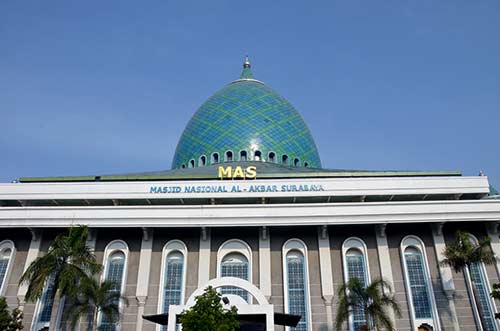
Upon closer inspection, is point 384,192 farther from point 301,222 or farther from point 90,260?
point 90,260

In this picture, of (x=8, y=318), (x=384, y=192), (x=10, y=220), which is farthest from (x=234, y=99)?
(x=8, y=318)

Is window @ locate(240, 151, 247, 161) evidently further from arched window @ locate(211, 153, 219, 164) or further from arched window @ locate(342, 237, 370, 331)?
arched window @ locate(342, 237, 370, 331)

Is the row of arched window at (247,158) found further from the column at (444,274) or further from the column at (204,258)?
the column at (444,274)

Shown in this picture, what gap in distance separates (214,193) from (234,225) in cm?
271

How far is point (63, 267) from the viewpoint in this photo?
21812mm

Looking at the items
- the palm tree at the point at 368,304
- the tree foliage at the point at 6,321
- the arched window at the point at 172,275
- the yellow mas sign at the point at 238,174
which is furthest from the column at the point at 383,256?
the tree foliage at the point at 6,321

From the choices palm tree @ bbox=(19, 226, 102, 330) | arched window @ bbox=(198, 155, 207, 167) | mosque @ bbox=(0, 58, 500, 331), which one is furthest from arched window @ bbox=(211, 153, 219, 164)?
palm tree @ bbox=(19, 226, 102, 330)

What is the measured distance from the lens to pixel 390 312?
82.0 feet

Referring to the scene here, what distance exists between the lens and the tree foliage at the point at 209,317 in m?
15.7

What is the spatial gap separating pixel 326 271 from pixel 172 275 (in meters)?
8.31

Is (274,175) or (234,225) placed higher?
(274,175)

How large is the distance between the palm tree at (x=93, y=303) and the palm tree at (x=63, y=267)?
24.5 inches

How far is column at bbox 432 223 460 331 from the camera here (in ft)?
81.7

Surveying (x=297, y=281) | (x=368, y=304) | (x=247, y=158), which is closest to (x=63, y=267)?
(x=297, y=281)
